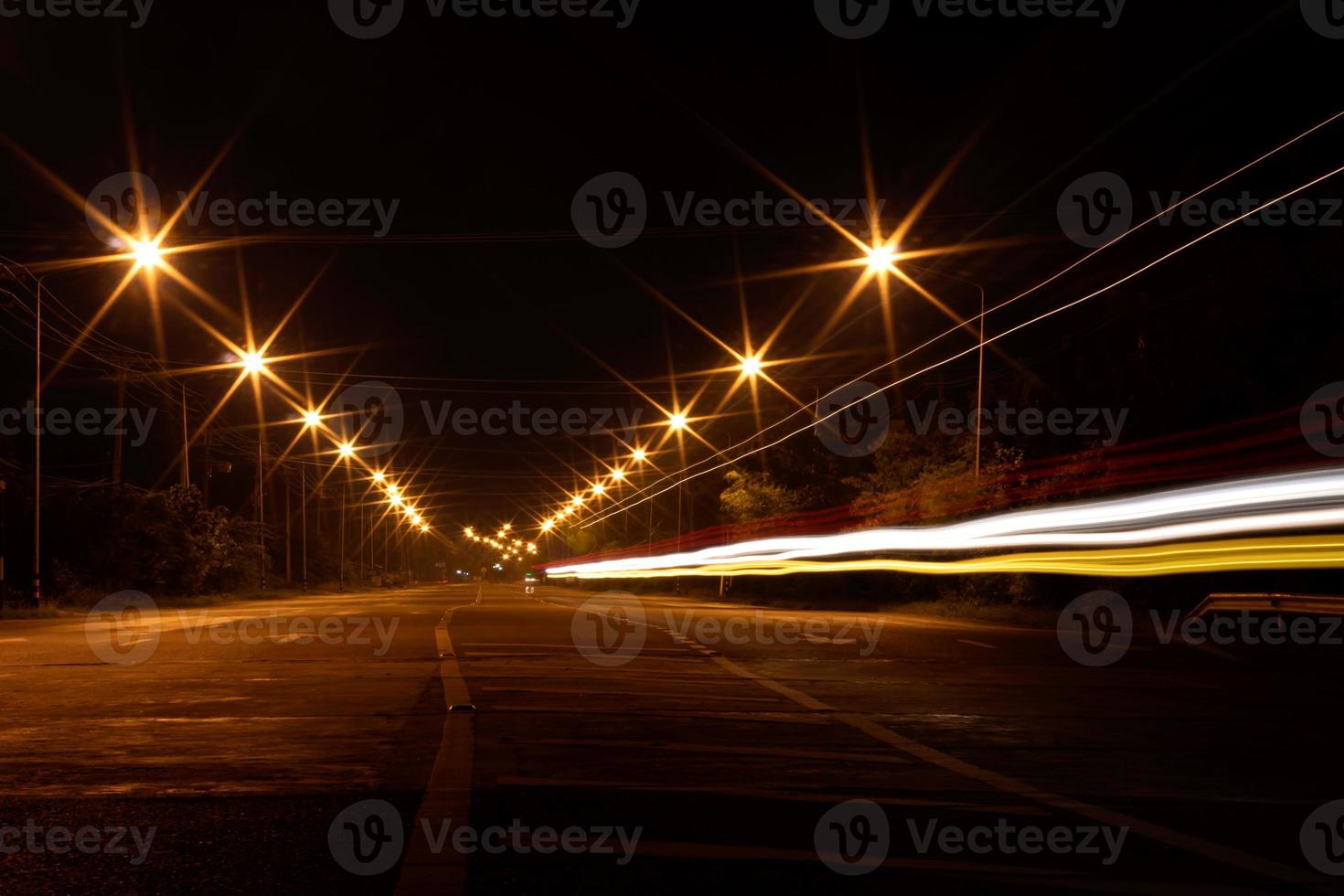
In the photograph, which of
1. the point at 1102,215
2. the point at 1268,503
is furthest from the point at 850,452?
the point at 1268,503

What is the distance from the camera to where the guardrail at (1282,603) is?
→ 62.4ft

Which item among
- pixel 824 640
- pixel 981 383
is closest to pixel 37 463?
pixel 824 640

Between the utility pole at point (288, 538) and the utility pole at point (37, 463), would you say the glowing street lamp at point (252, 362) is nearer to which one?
the utility pole at point (37, 463)

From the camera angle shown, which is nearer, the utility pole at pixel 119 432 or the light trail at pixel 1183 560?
the light trail at pixel 1183 560

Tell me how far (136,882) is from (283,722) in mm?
4847

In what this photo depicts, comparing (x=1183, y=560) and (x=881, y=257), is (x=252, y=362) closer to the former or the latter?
(x=881, y=257)

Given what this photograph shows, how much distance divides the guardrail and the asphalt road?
3.74m

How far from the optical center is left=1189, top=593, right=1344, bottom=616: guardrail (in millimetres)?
19031

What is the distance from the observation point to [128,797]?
7.02 meters

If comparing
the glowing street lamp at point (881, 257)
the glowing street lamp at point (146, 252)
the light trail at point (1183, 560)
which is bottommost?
the light trail at point (1183, 560)

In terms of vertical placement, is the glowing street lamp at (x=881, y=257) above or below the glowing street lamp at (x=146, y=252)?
below

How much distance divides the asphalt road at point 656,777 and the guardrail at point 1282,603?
12.3 ft

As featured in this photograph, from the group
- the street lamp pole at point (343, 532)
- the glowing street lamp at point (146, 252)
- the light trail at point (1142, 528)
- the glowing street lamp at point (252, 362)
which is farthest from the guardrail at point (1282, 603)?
the street lamp pole at point (343, 532)

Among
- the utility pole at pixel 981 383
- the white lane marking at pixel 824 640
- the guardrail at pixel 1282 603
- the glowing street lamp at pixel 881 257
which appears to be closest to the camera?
the guardrail at pixel 1282 603
